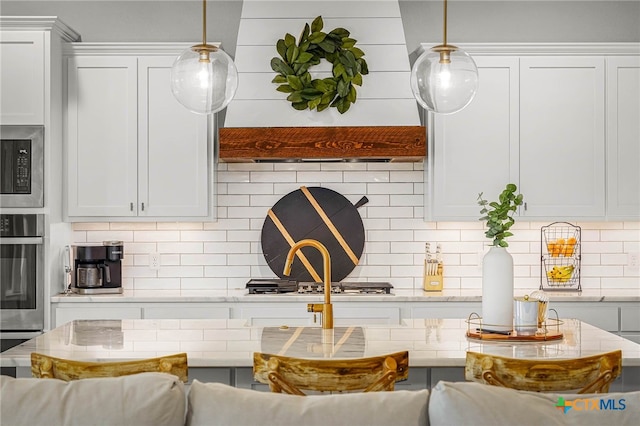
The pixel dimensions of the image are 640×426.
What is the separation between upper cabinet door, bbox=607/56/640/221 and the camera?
490cm

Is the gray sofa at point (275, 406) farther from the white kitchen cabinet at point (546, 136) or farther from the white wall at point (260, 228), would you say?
the white wall at point (260, 228)

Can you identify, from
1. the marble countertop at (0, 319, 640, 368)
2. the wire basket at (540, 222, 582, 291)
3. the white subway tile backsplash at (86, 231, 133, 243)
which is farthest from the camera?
the white subway tile backsplash at (86, 231, 133, 243)

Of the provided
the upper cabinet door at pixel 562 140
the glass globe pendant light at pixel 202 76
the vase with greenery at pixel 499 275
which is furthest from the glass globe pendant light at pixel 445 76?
the upper cabinet door at pixel 562 140

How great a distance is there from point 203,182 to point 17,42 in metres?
1.42

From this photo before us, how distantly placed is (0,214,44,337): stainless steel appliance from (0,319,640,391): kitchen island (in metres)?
1.52

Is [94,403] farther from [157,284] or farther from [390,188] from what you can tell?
[390,188]

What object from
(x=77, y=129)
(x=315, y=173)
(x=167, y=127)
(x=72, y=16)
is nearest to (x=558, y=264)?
(x=315, y=173)

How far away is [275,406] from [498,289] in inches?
51.7

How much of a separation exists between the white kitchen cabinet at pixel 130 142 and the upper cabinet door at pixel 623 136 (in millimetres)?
2604

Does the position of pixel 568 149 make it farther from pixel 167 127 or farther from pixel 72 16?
pixel 72 16

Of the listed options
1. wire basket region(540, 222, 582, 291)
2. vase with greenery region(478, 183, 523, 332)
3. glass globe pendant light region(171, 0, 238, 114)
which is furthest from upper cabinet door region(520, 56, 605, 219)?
glass globe pendant light region(171, 0, 238, 114)

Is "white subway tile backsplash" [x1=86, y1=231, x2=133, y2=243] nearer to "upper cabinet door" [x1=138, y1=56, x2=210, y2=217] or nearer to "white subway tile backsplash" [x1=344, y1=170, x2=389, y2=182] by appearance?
"upper cabinet door" [x1=138, y1=56, x2=210, y2=217]

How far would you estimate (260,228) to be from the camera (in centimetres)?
526

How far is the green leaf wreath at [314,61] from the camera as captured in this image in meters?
4.73
